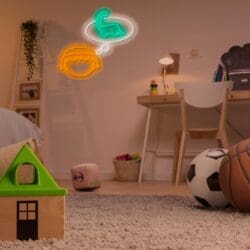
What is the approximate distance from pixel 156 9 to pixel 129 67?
1.89ft

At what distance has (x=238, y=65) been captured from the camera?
362 cm

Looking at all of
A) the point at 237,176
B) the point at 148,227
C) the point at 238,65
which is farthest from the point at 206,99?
the point at 148,227

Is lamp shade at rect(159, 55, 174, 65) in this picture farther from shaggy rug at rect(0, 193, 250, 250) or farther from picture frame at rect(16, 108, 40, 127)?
shaggy rug at rect(0, 193, 250, 250)

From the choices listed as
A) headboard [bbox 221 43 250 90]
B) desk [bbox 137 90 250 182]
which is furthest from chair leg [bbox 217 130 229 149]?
headboard [bbox 221 43 250 90]

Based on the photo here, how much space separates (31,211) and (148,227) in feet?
1.38

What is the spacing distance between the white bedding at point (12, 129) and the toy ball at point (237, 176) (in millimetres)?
1122

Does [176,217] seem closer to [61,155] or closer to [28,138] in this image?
[28,138]

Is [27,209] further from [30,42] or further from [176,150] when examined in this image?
[30,42]

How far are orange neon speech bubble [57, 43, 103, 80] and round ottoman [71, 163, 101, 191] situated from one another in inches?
46.4

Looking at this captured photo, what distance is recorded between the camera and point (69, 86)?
4.07m

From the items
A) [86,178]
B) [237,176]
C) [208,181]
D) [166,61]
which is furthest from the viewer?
[166,61]

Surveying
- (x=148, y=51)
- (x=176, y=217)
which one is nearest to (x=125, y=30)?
(x=148, y=51)

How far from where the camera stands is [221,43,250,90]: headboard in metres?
3.47

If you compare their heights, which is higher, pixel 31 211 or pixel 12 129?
pixel 12 129
